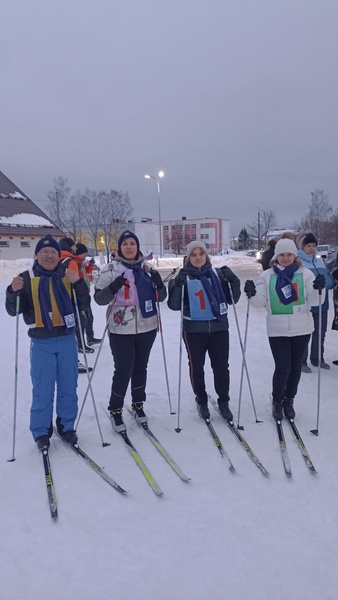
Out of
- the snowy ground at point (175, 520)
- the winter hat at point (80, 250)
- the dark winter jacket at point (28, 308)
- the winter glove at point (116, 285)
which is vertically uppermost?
the winter hat at point (80, 250)

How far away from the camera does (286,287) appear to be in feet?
12.9

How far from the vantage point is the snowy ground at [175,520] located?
217 centimetres

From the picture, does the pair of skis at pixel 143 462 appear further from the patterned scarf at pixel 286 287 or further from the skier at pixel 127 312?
the patterned scarf at pixel 286 287

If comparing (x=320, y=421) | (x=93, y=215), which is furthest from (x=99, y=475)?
(x=93, y=215)

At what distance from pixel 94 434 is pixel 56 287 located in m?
1.61

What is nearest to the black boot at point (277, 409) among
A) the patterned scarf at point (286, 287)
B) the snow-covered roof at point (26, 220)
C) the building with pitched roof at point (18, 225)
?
the patterned scarf at point (286, 287)

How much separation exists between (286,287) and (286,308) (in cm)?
22

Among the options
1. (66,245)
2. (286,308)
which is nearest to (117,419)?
(286,308)

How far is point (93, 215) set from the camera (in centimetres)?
4350

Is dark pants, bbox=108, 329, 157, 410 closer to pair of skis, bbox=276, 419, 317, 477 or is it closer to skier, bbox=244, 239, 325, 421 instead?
skier, bbox=244, 239, 325, 421

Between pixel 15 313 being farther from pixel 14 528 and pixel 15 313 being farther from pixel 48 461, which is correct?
pixel 14 528

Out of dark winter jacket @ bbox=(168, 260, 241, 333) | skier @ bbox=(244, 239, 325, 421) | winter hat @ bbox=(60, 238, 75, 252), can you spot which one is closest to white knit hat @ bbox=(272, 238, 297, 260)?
skier @ bbox=(244, 239, 325, 421)

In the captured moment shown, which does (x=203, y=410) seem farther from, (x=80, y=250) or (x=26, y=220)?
(x=26, y=220)

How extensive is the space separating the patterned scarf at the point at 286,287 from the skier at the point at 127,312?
1251 mm
